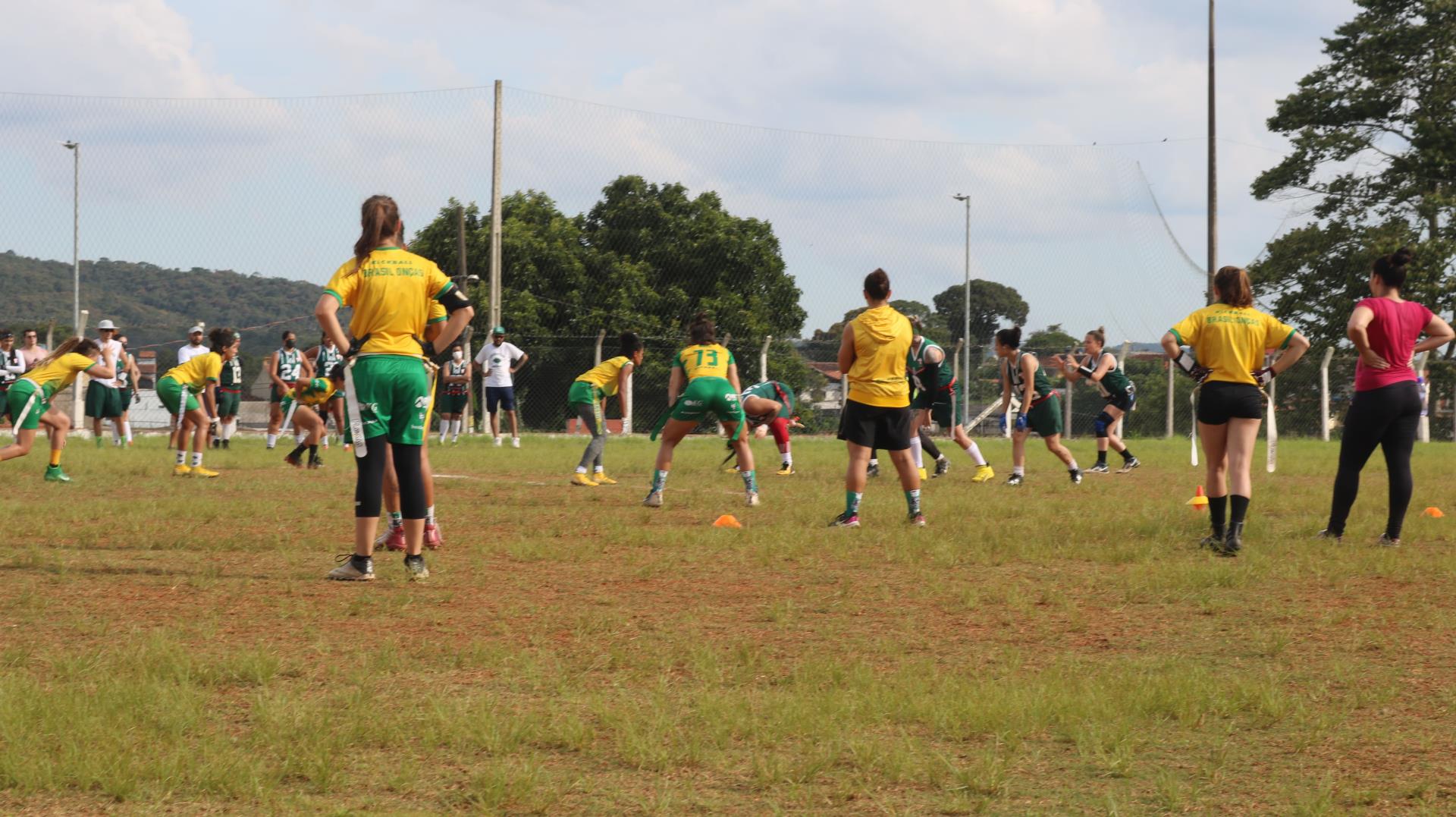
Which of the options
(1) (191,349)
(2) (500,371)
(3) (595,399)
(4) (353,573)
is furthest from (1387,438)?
(1) (191,349)

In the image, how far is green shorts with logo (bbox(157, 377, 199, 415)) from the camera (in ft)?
53.8

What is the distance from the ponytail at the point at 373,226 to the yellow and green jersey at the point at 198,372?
9.98 m

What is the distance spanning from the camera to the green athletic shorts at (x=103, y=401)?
71.6 ft

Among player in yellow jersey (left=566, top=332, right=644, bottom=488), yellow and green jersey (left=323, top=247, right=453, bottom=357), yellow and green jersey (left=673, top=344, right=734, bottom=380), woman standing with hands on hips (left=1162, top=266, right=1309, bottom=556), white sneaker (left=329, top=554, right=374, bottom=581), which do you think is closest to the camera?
yellow and green jersey (left=323, top=247, right=453, bottom=357)

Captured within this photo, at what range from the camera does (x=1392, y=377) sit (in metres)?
9.52

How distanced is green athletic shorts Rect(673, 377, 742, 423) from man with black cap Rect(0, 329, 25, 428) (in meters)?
13.5

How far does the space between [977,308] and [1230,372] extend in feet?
104

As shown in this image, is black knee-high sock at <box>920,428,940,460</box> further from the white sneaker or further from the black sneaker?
the white sneaker

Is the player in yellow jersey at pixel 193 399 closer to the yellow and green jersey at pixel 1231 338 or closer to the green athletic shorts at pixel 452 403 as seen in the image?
the green athletic shorts at pixel 452 403

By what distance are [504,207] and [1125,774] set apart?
43.1 m

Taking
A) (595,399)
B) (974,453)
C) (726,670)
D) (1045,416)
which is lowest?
(726,670)

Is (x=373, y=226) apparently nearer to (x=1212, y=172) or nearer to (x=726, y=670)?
(x=726, y=670)

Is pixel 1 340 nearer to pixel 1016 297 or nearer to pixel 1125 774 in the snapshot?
pixel 1016 297

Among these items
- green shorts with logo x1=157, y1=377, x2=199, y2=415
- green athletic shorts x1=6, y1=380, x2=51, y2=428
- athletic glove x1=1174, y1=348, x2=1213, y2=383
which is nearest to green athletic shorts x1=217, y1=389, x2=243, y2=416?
green shorts with logo x1=157, y1=377, x2=199, y2=415
